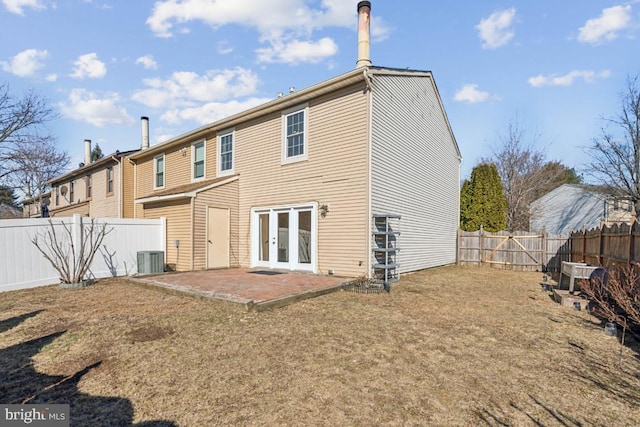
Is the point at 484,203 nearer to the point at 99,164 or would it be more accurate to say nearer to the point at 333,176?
the point at 333,176

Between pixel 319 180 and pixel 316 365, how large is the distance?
22.7 ft

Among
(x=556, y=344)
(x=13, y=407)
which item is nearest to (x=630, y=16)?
(x=556, y=344)

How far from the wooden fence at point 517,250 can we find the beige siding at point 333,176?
29.9 ft

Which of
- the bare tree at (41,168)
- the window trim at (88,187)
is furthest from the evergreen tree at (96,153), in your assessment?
the window trim at (88,187)

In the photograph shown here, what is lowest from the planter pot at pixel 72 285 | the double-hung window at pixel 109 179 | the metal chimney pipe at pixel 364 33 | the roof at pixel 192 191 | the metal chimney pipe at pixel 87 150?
the planter pot at pixel 72 285

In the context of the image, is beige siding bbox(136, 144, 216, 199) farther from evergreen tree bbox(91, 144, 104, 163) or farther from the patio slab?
evergreen tree bbox(91, 144, 104, 163)

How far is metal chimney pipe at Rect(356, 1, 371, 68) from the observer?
10.3 metres

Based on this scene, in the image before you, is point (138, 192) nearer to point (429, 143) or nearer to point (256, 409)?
point (429, 143)

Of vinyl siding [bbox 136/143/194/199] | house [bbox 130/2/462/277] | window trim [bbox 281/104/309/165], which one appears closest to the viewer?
house [bbox 130/2/462/277]

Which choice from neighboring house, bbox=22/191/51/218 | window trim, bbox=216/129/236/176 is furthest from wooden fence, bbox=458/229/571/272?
neighboring house, bbox=22/191/51/218

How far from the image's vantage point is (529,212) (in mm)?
25250

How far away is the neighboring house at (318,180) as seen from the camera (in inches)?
373

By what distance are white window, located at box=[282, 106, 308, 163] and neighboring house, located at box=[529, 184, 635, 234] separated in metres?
22.6

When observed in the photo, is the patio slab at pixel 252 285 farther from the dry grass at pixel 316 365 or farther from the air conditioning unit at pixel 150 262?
the air conditioning unit at pixel 150 262
